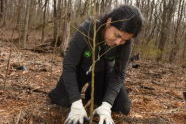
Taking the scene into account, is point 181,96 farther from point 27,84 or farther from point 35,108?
point 35,108

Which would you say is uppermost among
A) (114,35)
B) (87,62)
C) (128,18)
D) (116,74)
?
(128,18)

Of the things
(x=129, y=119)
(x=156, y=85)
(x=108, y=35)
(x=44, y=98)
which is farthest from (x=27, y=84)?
(x=156, y=85)

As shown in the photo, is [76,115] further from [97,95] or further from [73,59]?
[97,95]

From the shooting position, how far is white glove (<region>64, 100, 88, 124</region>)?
2.63m

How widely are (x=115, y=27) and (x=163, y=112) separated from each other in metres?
1.71

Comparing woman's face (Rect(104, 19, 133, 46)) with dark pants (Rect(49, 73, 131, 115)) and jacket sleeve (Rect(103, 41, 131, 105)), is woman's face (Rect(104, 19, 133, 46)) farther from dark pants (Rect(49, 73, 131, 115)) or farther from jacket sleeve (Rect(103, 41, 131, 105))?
dark pants (Rect(49, 73, 131, 115))

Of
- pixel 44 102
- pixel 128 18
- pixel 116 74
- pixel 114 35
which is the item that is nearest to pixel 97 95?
pixel 116 74

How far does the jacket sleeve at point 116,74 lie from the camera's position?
3.04 meters

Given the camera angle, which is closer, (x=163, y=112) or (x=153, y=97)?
(x=163, y=112)

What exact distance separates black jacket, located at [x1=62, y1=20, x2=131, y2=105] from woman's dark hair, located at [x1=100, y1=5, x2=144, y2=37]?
0.23 metres

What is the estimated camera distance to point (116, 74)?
3213 millimetres

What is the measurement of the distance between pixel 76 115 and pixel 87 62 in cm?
61

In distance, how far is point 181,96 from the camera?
514 cm

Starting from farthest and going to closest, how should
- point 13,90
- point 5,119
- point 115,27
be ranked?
point 13,90
point 5,119
point 115,27
